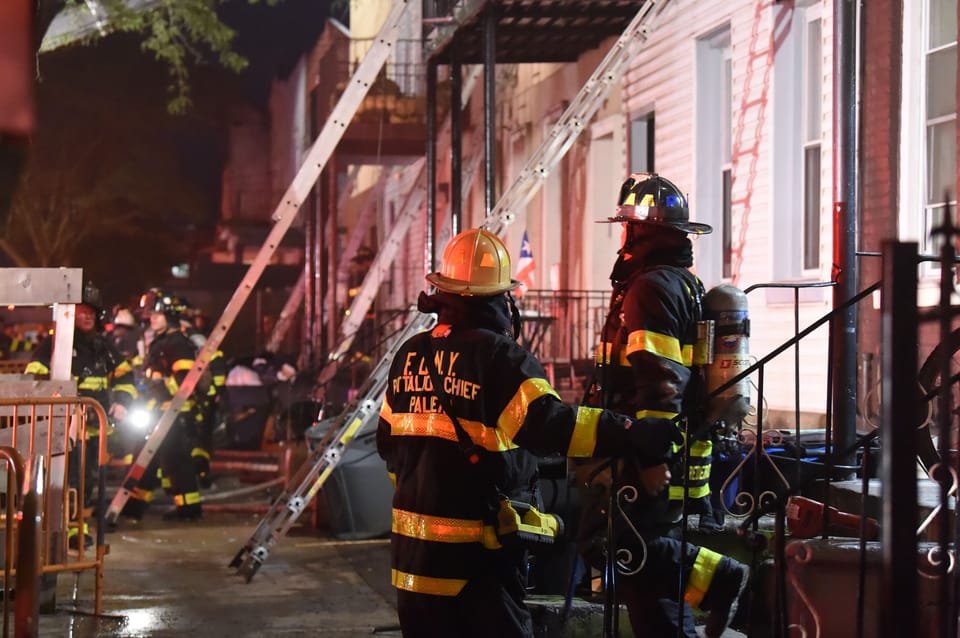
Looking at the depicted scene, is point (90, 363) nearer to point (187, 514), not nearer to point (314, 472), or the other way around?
point (187, 514)

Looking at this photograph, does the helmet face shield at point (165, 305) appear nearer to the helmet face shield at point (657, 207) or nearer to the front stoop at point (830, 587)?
the helmet face shield at point (657, 207)

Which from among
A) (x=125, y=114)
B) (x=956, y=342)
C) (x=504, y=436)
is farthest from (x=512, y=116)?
(x=125, y=114)

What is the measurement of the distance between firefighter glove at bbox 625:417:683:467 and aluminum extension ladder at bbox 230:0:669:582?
4.55 m

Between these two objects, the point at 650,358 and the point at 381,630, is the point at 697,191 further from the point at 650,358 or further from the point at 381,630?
the point at 650,358

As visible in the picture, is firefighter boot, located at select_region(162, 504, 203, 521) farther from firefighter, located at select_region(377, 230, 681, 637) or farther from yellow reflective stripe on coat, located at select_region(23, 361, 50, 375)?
firefighter, located at select_region(377, 230, 681, 637)

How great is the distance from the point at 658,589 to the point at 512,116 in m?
12.9

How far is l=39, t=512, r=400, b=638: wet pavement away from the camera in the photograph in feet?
24.3

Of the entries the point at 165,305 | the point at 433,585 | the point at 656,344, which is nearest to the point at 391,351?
the point at 165,305

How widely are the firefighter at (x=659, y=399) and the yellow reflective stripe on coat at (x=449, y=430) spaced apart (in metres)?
0.65

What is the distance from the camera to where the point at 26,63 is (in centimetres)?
493

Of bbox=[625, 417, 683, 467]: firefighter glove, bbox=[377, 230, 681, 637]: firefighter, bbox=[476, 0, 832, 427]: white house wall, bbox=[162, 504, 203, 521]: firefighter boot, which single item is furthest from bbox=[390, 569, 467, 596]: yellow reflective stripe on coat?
bbox=[162, 504, 203, 521]: firefighter boot

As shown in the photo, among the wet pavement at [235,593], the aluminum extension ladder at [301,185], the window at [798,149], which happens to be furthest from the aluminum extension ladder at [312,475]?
the window at [798,149]

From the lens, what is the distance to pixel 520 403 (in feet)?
14.1

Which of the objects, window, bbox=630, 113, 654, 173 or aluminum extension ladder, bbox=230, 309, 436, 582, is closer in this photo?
aluminum extension ladder, bbox=230, 309, 436, 582
